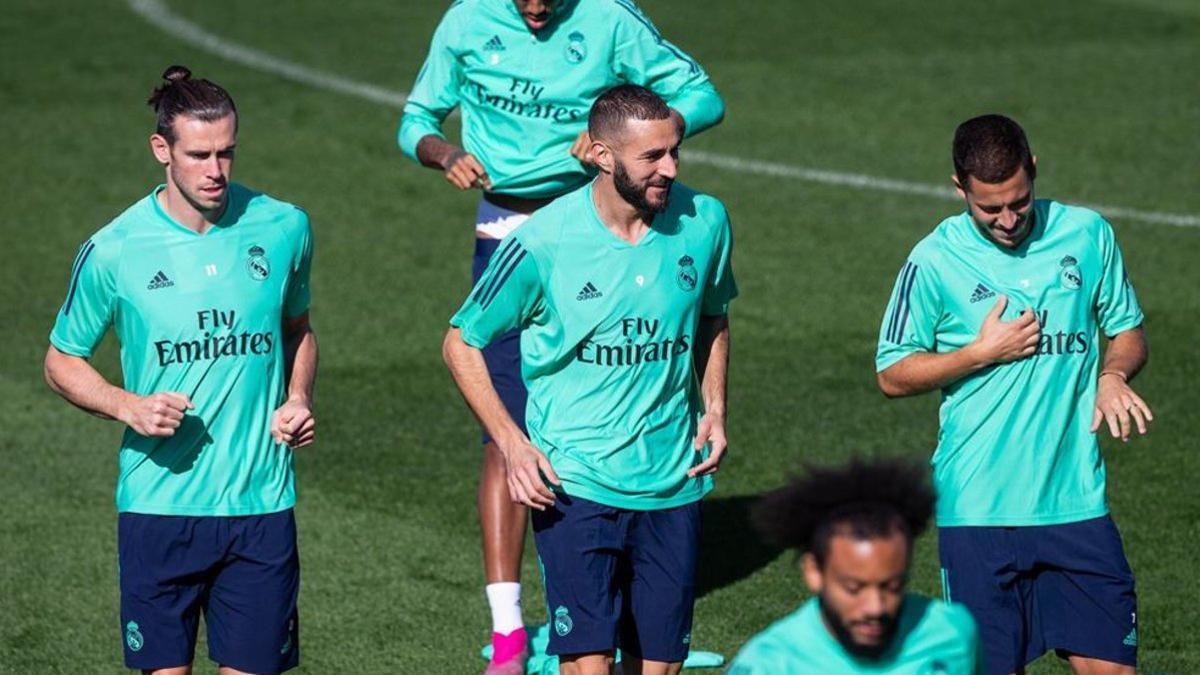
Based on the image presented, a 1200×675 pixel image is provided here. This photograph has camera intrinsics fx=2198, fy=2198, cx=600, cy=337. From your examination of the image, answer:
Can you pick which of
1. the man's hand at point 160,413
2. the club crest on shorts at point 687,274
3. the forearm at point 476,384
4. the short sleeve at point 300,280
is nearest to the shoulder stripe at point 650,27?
the club crest on shorts at point 687,274

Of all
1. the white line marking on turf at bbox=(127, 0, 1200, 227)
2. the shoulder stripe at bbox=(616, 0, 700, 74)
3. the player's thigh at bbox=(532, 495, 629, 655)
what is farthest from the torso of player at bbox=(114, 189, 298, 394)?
the white line marking on turf at bbox=(127, 0, 1200, 227)

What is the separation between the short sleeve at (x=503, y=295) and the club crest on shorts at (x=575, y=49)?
211 centimetres

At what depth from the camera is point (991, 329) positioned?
6.80 meters

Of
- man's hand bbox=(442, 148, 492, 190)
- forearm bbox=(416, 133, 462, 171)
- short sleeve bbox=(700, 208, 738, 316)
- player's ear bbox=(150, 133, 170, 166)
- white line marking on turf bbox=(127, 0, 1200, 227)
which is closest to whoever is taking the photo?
player's ear bbox=(150, 133, 170, 166)

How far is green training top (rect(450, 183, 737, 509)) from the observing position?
732cm

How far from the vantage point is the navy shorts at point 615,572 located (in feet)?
24.1

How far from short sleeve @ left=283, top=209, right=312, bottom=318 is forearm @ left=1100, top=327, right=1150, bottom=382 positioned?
2630mm

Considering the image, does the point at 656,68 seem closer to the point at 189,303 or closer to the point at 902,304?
the point at 902,304

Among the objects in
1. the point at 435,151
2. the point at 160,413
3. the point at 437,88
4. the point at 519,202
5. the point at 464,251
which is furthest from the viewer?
the point at 464,251

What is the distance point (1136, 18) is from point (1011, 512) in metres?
15.4

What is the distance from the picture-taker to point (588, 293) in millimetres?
7312

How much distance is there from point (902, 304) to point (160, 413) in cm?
238

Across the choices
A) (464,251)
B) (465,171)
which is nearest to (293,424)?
(465,171)

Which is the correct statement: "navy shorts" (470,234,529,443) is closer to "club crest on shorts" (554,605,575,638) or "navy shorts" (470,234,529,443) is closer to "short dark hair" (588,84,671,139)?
"club crest on shorts" (554,605,575,638)
